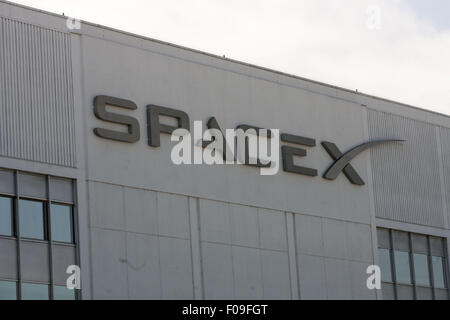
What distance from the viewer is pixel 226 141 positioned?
2078 inches

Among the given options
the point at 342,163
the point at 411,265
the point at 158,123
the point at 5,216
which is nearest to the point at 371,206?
the point at 342,163

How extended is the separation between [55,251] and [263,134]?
12.1m

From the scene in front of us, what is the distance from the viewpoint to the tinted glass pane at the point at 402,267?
5834 cm

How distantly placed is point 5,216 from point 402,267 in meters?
21.3

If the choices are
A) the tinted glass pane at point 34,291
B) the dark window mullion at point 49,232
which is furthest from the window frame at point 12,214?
the tinted glass pane at point 34,291

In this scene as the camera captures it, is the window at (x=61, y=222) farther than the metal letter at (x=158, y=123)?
No

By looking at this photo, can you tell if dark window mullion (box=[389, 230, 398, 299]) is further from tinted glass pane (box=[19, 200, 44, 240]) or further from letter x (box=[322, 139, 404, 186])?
tinted glass pane (box=[19, 200, 44, 240])

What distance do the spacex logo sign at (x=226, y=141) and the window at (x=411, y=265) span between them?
11.8 feet

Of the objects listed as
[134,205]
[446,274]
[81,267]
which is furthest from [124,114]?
[446,274]

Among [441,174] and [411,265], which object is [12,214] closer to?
[411,265]

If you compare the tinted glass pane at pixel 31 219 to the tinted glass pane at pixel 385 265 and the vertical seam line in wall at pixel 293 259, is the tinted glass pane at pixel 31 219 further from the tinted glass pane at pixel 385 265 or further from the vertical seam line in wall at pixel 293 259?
the tinted glass pane at pixel 385 265

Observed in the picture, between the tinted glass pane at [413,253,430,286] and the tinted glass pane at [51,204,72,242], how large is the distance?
63.6 ft

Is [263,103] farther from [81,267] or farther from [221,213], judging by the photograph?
[81,267]
